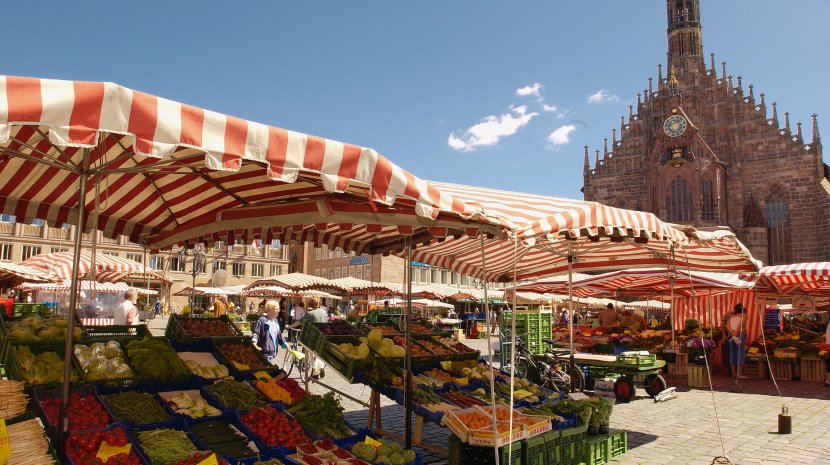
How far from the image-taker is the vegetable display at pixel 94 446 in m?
3.47

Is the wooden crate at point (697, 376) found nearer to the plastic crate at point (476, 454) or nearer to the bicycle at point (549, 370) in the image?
the bicycle at point (549, 370)

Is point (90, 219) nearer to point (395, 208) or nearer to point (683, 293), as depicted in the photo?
point (395, 208)

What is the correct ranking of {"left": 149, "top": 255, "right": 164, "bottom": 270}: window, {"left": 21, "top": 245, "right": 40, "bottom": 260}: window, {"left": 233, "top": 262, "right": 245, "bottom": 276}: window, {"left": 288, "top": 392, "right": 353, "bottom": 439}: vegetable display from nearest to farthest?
1. {"left": 288, "top": 392, "right": 353, "bottom": 439}: vegetable display
2. {"left": 21, "top": 245, "right": 40, "bottom": 260}: window
3. {"left": 149, "top": 255, "right": 164, "bottom": 270}: window
4. {"left": 233, "top": 262, "right": 245, "bottom": 276}: window

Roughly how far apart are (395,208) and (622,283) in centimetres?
1264

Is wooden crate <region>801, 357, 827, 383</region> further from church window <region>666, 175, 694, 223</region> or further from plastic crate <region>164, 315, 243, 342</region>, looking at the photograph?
church window <region>666, 175, 694, 223</region>

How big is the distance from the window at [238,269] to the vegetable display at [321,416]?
5440 cm

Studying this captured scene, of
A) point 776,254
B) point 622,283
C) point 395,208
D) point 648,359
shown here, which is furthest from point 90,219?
point 776,254

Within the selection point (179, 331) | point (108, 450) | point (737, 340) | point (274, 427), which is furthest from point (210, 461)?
point (737, 340)

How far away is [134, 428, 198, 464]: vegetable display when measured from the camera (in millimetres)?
3734

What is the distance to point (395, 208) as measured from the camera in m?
4.39

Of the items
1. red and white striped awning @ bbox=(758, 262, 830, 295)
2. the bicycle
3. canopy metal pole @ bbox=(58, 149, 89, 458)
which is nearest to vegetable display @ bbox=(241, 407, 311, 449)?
canopy metal pole @ bbox=(58, 149, 89, 458)

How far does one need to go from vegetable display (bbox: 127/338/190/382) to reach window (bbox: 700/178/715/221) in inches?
1619

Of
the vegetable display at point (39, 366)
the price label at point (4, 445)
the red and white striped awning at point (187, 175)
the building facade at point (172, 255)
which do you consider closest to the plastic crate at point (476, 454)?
the red and white striped awning at point (187, 175)

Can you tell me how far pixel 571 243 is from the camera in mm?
7422
